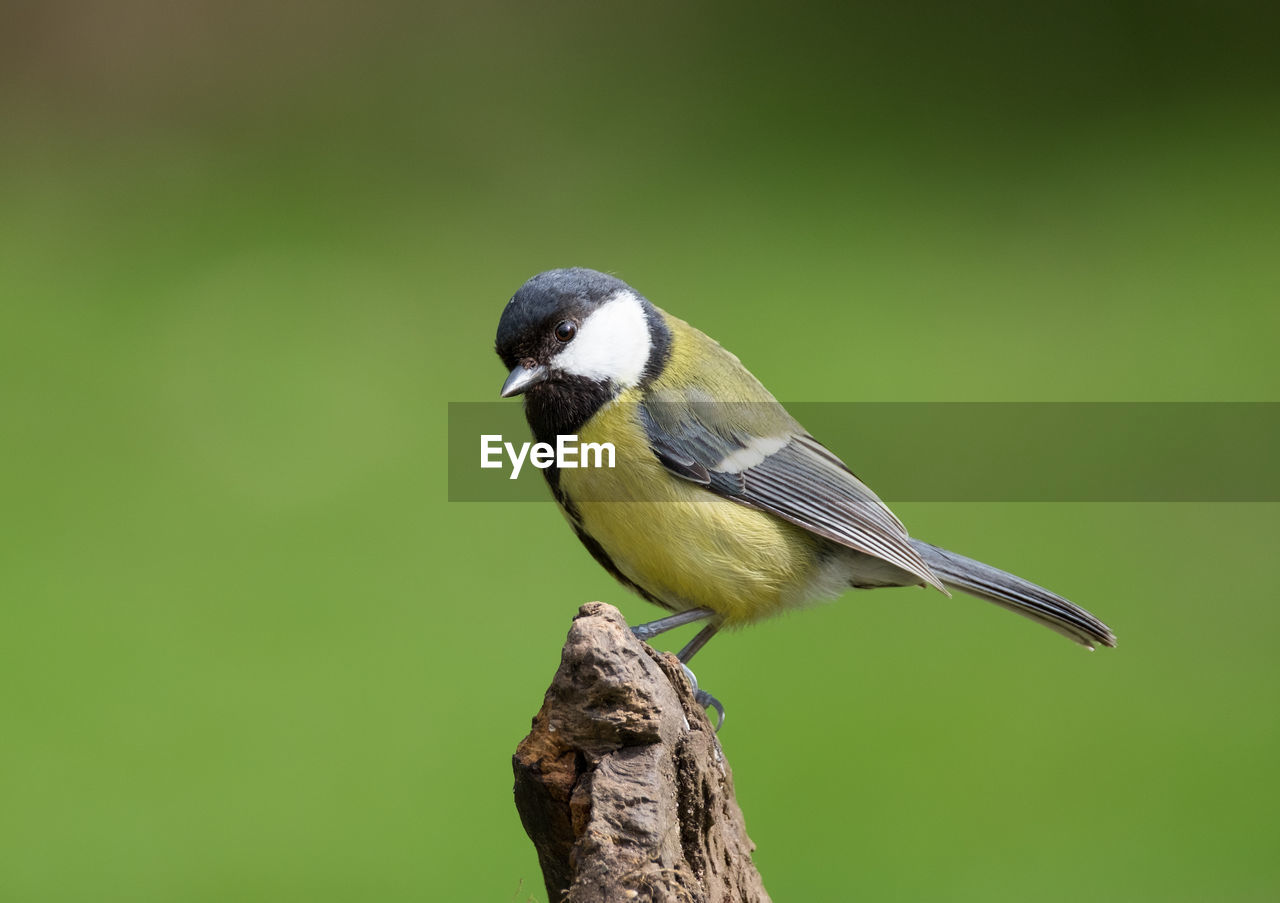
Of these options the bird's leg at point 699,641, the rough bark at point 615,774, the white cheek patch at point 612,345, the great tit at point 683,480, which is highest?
the white cheek patch at point 612,345

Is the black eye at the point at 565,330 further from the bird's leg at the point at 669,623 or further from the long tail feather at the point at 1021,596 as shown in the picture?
the long tail feather at the point at 1021,596

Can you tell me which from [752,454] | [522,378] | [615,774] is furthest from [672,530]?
[615,774]

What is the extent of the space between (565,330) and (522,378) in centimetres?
9

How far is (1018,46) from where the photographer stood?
19.0 feet

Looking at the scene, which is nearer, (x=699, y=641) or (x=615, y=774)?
(x=615, y=774)

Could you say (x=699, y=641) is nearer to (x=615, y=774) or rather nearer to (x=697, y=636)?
(x=697, y=636)

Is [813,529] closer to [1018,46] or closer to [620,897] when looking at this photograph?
[620,897]

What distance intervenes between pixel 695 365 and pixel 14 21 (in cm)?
537

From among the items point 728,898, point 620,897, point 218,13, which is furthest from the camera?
point 218,13

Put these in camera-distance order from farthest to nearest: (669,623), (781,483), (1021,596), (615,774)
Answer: (1021,596) → (781,483) → (669,623) → (615,774)

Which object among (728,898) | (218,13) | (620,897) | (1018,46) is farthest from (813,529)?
(218,13)

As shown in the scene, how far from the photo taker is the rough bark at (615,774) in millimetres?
1198

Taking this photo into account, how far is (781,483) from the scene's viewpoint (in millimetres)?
1880

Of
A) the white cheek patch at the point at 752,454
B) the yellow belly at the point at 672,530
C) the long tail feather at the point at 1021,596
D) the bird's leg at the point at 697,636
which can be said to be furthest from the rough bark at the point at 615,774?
the long tail feather at the point at 1021,596
